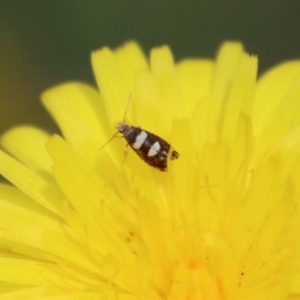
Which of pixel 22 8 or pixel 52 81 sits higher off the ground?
pixel 22 8

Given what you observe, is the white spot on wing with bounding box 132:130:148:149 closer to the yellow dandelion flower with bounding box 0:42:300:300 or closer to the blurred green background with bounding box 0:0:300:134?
the yellow dandelion flower with bounding box 0:42:300:300

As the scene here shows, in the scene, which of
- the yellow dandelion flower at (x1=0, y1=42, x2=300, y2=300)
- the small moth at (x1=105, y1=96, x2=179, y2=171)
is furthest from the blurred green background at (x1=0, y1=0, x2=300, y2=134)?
the small moth at (x1=105, y1=96, x2=179, y2=171)

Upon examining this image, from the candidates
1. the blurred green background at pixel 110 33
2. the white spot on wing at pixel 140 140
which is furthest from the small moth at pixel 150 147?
the blurred green background at pixel 110 33

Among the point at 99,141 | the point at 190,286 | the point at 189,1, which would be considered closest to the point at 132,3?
the point at 189,1

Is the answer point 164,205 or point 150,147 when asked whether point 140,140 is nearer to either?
point 150,147

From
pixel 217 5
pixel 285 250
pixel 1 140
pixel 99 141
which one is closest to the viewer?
pixel 285 250

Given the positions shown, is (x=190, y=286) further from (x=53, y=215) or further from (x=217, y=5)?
(x=217, y=5)

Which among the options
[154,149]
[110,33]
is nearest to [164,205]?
[154,149]
